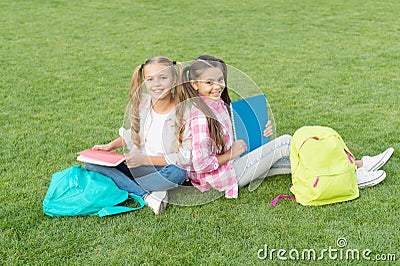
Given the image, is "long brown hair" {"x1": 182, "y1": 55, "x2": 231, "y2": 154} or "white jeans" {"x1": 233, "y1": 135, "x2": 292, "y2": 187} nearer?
"long brown hair" {"x1": 182, "y1": 55, "x2": 231, "y2": 154}

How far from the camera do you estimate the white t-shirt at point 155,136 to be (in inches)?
134

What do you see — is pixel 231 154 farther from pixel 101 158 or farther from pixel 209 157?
pixel 101 158

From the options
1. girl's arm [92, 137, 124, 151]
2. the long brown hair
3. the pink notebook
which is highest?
the long brown hair

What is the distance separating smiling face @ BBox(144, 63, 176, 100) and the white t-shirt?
0.13m

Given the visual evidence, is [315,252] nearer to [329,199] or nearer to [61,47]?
[329,199]

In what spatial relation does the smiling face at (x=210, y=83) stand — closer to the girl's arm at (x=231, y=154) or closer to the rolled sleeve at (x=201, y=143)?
the rolled sleeve at (x=201, y=143)

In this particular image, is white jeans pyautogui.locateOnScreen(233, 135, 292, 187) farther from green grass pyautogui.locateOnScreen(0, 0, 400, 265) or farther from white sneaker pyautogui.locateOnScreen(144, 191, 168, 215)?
white sneaker pyautogui.locateOnScreen(144, 191, 168, 215)

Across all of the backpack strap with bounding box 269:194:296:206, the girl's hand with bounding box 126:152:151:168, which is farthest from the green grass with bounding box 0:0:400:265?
the girl's hand with bounding box 126:152:151:168

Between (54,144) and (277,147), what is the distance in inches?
71.5

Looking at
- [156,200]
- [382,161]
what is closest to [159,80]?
[156,200]

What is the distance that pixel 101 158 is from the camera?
339 centimetres

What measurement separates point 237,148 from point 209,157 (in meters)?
0.20

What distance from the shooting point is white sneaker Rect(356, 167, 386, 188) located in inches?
139

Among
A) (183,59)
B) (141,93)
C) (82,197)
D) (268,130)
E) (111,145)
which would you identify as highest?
(141,93)
